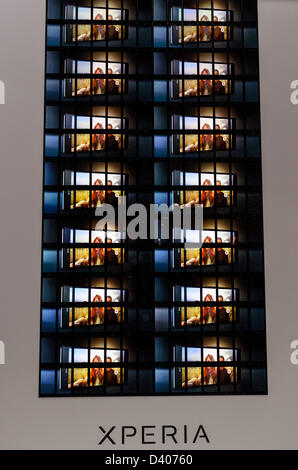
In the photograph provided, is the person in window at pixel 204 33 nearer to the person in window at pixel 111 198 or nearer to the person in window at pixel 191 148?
the person in window at pixel 191 148

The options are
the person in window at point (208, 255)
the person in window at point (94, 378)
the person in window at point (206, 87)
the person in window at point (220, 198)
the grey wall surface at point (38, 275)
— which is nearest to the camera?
the grey wall surface at point (38, 275)

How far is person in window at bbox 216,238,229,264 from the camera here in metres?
7.38

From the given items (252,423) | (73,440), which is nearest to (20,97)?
(73,440)

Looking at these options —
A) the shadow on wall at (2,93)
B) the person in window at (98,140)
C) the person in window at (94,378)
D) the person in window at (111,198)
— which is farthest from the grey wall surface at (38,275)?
the person in window at (111,198)

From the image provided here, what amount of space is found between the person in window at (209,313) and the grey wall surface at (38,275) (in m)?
0.72

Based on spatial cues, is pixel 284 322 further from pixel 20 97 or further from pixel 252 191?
pixel 20 97

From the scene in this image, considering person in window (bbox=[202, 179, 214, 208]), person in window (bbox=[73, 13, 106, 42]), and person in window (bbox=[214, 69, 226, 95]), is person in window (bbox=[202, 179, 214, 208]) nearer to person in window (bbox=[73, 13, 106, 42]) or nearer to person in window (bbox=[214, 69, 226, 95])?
person in window (bbox=[214, 69, 226, 95])

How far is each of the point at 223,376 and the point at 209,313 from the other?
2.73ft

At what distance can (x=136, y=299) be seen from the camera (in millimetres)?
7277

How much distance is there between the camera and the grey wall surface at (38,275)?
23.0 feet

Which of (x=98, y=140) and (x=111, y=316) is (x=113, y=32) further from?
(x=111, y=316)

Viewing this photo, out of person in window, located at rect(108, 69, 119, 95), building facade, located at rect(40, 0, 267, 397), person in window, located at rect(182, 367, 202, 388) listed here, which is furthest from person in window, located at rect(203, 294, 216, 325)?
person in window, located at rect(108, 69, 119, 95)

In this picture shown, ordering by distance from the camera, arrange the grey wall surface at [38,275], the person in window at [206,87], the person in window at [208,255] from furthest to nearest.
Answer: the person in window at [206,87] → the person in window at [208,255] → the grey wall surface at [38,275]

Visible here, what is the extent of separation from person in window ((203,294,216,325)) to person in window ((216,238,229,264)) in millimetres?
485
